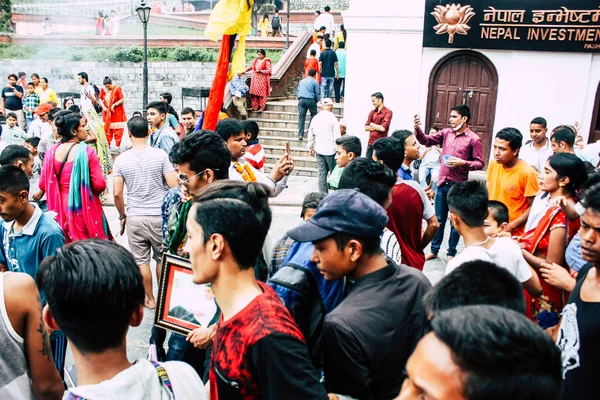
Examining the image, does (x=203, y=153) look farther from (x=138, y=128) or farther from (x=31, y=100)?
(x=31, y=100)

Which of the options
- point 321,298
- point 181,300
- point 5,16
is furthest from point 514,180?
point 5,16

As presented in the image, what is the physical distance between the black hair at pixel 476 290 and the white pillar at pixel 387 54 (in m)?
10.5

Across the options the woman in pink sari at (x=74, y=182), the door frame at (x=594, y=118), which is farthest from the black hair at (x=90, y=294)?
the door frame at (x=594, y=118)

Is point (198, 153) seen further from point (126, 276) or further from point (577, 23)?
point (577, 23)

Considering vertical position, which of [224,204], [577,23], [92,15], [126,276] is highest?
[92,15]

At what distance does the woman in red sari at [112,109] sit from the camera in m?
13.3

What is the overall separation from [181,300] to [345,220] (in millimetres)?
1172

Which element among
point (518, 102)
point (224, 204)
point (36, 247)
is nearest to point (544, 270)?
point (224, 204)

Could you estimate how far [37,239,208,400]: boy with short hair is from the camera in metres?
1.63

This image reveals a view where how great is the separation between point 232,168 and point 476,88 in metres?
8.97

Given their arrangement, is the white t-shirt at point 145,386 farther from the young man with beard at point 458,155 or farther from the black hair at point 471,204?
the young man with beard at point 458,155

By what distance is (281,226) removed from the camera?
8.34 metres

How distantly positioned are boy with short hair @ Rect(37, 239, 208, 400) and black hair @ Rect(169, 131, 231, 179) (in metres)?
1.67

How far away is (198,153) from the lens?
332 centimetres
